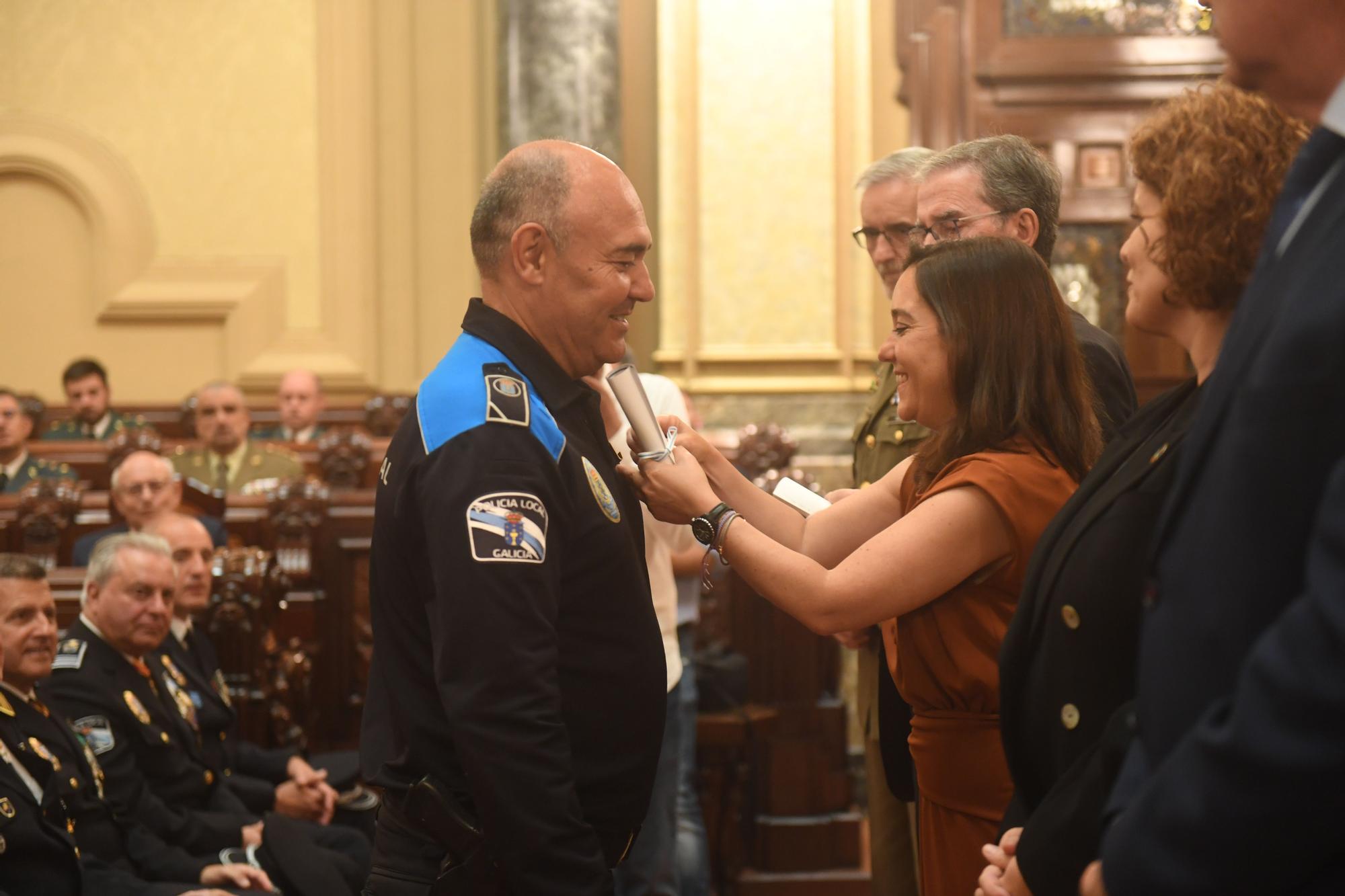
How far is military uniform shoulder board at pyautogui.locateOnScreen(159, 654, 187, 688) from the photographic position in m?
3.83

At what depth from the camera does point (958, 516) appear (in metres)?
1.76

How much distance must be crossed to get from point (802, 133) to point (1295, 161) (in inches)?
239

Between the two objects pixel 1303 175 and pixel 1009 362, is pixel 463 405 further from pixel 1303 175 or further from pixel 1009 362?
pixel 1303 175

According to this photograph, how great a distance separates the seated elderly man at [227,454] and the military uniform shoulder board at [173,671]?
281cm

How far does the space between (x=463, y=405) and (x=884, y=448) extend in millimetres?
1163

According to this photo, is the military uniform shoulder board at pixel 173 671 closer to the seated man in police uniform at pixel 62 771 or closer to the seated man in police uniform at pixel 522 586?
the seated man in police uniform at pixel 62 771

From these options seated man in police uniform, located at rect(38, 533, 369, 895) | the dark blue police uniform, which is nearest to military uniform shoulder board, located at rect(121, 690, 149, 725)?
seated man in police uniform, located at rect(38, 533, 369, 895)

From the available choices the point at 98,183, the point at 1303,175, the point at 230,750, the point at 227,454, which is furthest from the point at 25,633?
the point at 98,183

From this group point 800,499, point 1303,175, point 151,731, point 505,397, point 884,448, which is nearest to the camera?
point 1303,175

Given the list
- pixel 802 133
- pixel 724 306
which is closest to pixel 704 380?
pixel 724 306

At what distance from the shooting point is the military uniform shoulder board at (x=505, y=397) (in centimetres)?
166

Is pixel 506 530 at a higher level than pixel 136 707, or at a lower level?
higher

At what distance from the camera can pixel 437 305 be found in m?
8.52

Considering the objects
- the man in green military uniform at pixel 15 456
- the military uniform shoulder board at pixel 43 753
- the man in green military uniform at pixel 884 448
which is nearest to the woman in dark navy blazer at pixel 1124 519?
the man in green military uniform at pixel 884 448
